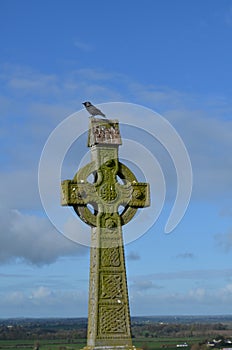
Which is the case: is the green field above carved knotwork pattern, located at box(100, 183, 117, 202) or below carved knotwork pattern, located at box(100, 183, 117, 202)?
above

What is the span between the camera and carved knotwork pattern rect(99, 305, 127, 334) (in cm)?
1989

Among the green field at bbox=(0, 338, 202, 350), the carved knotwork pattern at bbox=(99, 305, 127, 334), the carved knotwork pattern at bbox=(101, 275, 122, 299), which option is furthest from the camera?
the green field at bbox=(0, 338, 202, 350)

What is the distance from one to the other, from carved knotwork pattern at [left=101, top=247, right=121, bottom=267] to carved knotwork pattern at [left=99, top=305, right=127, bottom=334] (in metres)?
0.92

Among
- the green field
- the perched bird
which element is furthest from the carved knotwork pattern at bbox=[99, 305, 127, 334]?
the green field

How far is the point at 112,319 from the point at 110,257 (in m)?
1.33

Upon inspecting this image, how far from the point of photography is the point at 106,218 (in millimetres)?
20484

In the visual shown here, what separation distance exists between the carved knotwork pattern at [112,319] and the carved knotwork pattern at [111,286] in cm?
26

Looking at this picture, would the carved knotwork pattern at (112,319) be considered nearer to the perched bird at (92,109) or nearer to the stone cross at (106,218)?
the stone cross at (106,218)

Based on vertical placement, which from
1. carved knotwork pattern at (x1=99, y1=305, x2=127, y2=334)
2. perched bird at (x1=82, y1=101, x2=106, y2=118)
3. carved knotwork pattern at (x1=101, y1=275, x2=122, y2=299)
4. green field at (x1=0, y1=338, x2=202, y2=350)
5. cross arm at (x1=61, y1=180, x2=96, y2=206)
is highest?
green field at (x1=0, y1=338, x2=202, y2=350)

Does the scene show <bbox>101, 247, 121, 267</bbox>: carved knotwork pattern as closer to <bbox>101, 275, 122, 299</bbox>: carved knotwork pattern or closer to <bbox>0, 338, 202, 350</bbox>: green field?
<bbox>101, 275, 122, 299</bbox>: carved knotwork pattern

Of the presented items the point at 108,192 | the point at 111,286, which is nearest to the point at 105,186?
the point at 108,192

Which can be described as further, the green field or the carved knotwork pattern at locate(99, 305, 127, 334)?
the green field

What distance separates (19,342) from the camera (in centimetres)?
9750

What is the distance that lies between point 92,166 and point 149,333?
269 feet
